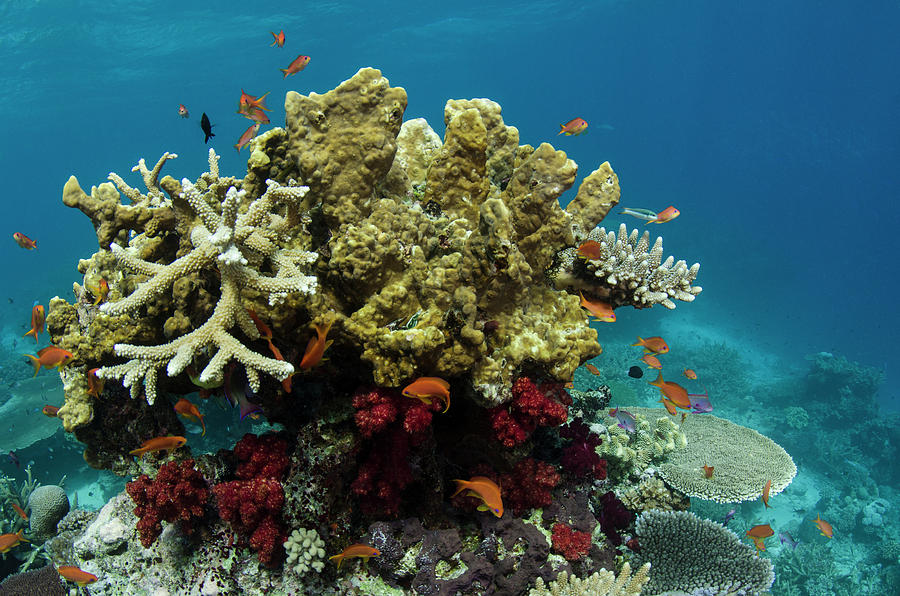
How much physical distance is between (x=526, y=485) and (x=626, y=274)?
6.66 feet

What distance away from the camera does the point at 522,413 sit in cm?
337

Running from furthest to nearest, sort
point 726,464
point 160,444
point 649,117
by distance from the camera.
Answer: point 649,117, point 726,464, point 160,444

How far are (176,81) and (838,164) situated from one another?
109 m

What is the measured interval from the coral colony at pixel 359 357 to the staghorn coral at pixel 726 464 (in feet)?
3.82

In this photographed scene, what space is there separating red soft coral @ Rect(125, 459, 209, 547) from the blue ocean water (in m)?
9.99

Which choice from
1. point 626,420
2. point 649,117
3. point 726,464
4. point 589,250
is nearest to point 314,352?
point 589,250

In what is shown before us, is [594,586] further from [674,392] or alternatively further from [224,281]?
[224,281]

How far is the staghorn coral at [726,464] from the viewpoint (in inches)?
211

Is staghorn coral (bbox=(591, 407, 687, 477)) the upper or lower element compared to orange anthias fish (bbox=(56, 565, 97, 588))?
lower

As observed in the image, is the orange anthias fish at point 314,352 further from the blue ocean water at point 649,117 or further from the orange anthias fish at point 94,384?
the blue ocean water at point 649,117

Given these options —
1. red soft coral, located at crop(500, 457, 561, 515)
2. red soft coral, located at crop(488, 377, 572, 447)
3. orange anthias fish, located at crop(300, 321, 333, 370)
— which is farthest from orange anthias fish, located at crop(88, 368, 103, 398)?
red soft coral, located at crop(500, 457, 561, 515)

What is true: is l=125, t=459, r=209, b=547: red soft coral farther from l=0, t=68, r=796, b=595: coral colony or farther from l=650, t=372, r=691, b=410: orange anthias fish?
l=650, t=372, r=691, b=410: orange anthias fish

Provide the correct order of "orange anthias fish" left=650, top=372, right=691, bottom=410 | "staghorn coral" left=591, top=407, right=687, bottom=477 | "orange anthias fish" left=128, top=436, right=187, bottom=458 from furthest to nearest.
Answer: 1. "staghorn coral" left=591, top=407, right=687, bottom=477
2. "orange anthias fish" left=650, top=372, right=691, bottom=410
3. "orange anthias fish" left=128, top=436, right=187, bottom=458

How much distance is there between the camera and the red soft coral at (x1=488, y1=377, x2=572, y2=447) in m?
3.29
